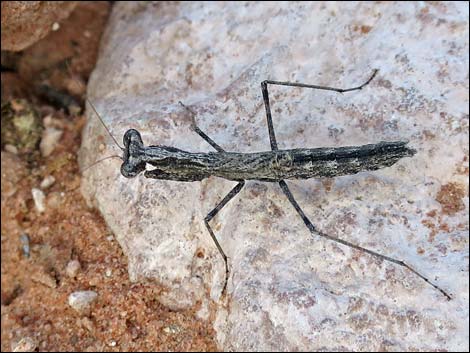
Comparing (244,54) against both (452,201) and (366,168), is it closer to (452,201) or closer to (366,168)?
(366,168)

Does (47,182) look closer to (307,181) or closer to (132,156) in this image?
(132,156)

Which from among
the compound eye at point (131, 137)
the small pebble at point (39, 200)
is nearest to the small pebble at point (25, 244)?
the small pebble at point (39, 200)

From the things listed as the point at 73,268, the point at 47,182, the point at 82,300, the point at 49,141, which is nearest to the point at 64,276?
the point at 73,268

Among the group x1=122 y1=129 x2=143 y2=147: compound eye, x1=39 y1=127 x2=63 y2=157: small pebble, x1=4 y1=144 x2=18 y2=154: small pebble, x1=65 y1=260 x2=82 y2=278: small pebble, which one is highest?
x1=122 y1=129 x2=143 y2=147: compound eye

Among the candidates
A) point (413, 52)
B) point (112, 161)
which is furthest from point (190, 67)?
point (413, 52)

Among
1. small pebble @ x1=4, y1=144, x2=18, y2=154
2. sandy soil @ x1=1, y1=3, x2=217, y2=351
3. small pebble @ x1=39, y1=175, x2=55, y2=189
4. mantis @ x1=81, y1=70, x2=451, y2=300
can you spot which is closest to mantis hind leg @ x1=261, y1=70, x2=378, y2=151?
mantis @ x1=81, y1=70, x2=451, y2=300

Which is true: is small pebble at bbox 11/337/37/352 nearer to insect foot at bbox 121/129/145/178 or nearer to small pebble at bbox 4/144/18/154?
insect foot at bbox 121/129/145/178

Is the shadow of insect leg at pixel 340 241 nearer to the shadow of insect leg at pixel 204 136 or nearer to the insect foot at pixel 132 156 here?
the shadow of insect leg at pixel 204 136
